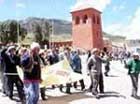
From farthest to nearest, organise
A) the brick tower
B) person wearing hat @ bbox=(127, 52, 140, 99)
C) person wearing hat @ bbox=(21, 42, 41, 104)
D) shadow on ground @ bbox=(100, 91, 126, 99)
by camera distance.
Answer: the brick tower < shadow on ground @ bbox=(100, 91, 126, 99) < person wearing hat @ bbox=(127, 52, 140, 99) < person wearing hat @ bbox=(21, 42, 41, 104)

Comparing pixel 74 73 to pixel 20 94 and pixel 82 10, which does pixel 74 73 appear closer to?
pixel 20 94

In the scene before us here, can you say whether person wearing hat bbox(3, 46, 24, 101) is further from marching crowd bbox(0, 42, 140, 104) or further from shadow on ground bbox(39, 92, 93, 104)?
shadow on ground bbox(39, 92, 93, 104)

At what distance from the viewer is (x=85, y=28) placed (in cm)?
9012

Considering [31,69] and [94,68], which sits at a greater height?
[31,69]

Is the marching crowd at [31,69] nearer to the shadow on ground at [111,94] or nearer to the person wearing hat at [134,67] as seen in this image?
the person wearing hat at [134,67]

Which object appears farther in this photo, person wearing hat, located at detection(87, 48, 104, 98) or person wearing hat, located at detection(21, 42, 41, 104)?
person wearing hat, located at detection(87, 48, 104, 98)

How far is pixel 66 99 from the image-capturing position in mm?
14812

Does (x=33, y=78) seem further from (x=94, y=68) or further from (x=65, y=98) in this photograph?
(x=94, y=68)

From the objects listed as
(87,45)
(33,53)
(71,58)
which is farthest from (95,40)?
(33,53)

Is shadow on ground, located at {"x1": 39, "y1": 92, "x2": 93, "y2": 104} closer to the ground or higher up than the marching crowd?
closer to the ground

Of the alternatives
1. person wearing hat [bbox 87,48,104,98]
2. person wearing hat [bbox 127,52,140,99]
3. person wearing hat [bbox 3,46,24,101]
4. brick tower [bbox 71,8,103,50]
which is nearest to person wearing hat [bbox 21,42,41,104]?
person wearing hat [bbox 3,46,24,101]

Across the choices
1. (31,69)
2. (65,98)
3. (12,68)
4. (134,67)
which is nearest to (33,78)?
(31,69)

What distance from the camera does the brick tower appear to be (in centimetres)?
9079

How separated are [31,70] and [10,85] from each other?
153 inches
